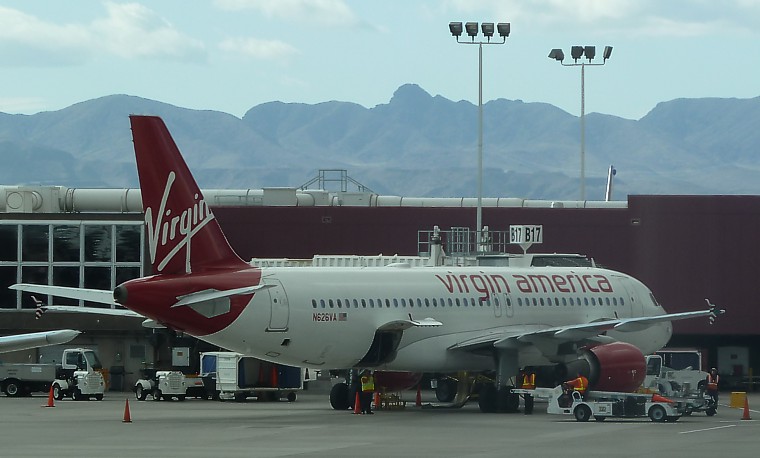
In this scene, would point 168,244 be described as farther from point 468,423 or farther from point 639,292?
point 639,292

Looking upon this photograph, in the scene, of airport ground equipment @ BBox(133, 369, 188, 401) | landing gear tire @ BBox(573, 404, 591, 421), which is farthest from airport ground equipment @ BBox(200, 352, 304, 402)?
landing gear tire @ BBox(573, 404, 591, 421)

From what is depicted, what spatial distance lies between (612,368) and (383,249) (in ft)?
74.6

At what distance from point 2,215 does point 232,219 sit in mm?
10060

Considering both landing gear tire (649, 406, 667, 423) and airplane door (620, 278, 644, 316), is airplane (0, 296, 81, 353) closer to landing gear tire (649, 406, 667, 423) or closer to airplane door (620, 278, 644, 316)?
landing gear tire (649, 406, 667, 423)

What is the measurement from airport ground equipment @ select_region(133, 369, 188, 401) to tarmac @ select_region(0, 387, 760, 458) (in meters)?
5.45

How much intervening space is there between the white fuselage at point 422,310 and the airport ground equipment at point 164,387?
12.2 meters

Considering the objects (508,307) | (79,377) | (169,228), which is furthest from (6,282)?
(169,228)

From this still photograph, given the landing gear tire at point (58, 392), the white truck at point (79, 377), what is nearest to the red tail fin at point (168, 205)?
the white truck at point (79, 377)

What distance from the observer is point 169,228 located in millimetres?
39656

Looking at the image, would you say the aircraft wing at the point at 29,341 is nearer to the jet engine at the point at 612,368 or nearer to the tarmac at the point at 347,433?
the tarmac at the point at 347,433

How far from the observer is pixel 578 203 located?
79.6 m

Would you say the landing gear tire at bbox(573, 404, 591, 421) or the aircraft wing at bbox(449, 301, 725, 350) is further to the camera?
the aircraft wing at bbox(449, 301, 725, 350)

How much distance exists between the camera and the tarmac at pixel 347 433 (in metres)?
30.8

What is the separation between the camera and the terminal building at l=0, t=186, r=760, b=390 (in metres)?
65.0
